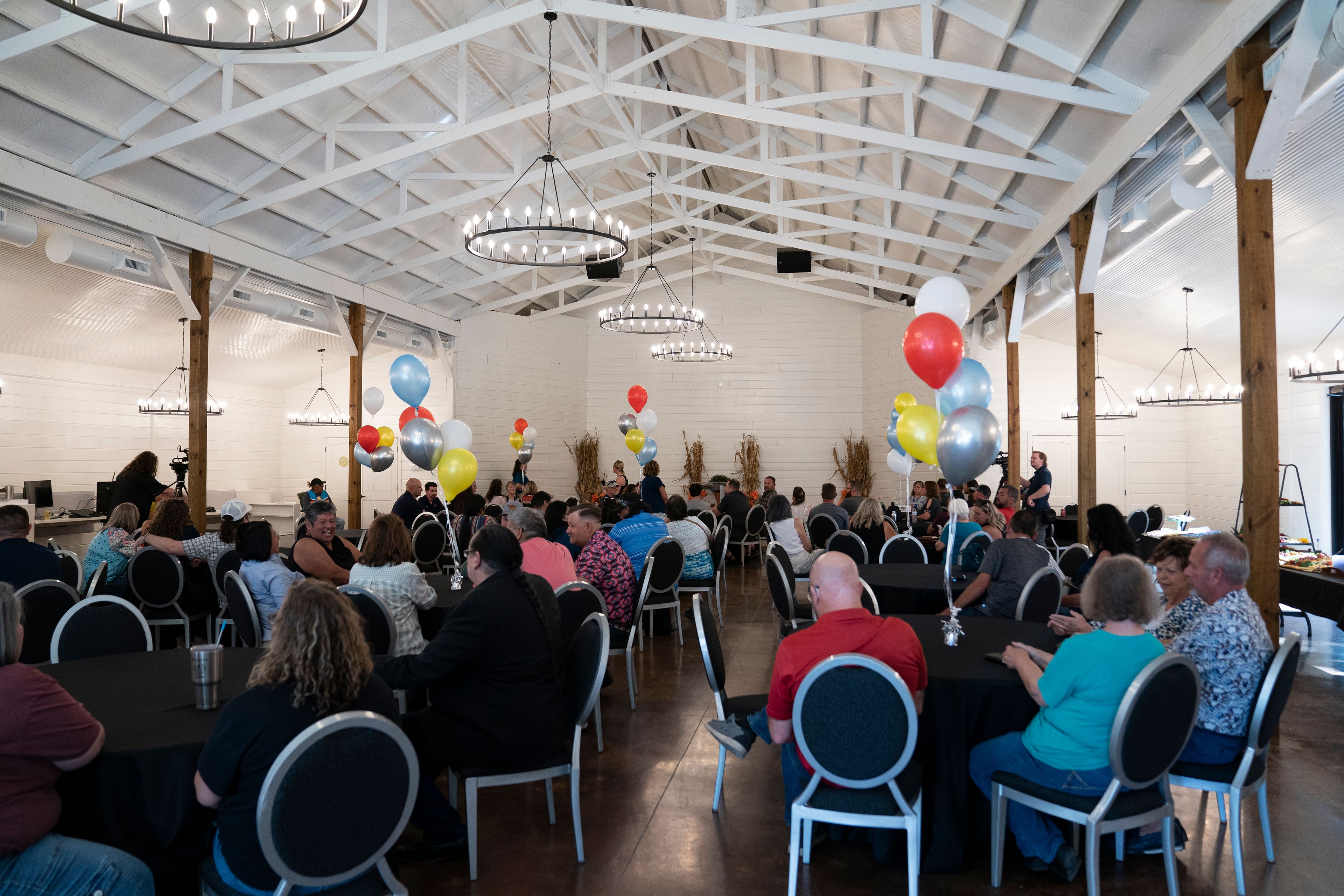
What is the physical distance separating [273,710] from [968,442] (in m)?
2.95

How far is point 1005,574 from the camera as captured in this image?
4375 mm

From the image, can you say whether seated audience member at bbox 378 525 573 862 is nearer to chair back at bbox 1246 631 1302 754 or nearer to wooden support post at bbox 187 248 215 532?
chair back at bbox 1246 631 1302 754

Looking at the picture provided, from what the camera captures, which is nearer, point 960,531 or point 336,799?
point 336,799

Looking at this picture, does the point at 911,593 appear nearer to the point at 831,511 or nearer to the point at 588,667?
the point at 588,667

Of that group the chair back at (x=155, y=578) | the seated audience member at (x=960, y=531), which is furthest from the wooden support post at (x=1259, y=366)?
the chair back at (x=155, y=578)

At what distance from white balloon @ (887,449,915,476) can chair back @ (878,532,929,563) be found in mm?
2989

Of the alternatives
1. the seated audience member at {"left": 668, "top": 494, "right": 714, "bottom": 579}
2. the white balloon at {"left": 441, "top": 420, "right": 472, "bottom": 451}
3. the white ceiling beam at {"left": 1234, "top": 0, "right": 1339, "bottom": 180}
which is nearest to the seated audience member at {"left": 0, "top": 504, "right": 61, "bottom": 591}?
the white balloon at {"left": 441, "top": 420, "right": 472, "bottom": 451}

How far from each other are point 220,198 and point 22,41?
314 cm

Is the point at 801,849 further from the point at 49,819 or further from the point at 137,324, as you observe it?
the point at 137,324

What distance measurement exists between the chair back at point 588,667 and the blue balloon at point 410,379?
3952 mm

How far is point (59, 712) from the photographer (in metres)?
1.99

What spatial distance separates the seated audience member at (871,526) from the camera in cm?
709

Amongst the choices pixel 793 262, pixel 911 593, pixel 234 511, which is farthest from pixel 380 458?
pixel 793 262

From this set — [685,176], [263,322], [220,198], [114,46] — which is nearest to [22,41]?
[114,46]
